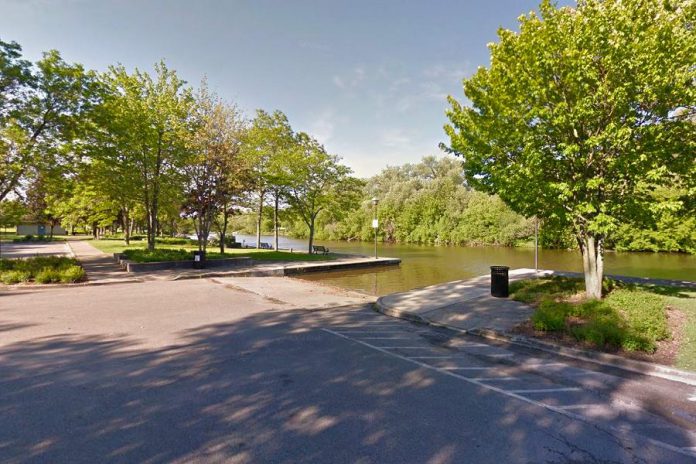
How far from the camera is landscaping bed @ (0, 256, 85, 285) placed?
40.5 ft

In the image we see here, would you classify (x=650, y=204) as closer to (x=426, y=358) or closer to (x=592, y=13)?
(x=592, y=13)

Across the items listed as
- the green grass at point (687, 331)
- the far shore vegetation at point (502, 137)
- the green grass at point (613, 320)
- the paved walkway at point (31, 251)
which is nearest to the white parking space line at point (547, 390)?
the green grass at point (613, 320)

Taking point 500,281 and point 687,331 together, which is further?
point 500,281

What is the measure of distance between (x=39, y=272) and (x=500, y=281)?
16.6 metres

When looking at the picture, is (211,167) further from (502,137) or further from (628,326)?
(628,326)

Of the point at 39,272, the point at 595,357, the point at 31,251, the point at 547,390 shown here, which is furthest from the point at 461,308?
the point at 31,251

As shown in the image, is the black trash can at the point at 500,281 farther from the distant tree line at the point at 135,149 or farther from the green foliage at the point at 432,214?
the green foliage at the point at 432,214

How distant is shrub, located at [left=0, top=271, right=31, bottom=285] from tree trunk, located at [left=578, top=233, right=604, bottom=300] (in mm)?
18923

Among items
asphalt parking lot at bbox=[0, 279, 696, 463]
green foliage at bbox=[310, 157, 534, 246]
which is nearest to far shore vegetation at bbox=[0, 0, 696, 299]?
asphalt parking lot at bbox=[0, 279, 696, 463]

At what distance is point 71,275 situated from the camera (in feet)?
41.9

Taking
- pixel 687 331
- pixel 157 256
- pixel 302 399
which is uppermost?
pixel 157 256

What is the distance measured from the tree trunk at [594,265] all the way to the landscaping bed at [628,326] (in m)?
0.54

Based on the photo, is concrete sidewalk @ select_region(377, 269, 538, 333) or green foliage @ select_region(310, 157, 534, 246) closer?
concrete sidewalk @ select_region(377, 269, 538, 333)

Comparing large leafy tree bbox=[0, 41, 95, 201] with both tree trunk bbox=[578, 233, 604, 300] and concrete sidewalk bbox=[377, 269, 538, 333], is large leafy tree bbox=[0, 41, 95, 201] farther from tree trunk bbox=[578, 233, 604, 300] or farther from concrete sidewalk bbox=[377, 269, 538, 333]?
tree trunk bbox=[578, 233, 604, 300]
